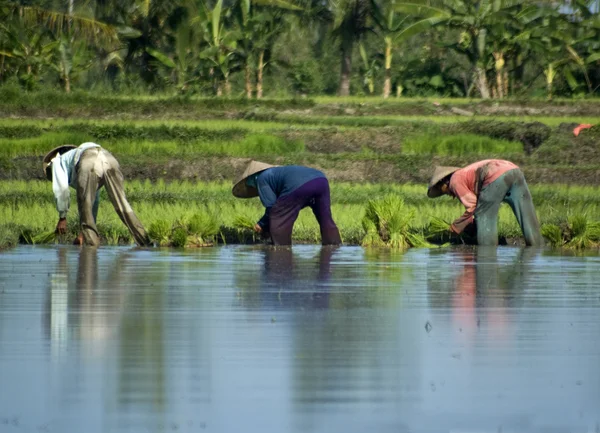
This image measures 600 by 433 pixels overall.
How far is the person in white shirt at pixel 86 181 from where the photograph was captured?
12297 mm

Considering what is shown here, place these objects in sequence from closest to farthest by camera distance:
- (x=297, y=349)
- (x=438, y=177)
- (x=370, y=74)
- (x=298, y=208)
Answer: (x=297, y=349)
(x=298, y=208)
(x=438, y=177)
(x=370, y=74)

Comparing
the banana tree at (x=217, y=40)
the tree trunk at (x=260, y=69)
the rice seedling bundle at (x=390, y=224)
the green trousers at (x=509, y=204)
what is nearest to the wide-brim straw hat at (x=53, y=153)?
the rice seedling bundle at (x=390, y=224)

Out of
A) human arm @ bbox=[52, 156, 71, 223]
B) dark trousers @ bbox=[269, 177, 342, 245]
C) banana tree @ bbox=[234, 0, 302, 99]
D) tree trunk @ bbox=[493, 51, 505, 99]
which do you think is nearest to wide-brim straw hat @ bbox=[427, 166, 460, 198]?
dark trousers @ bbox=[269, 177, 342, 245]

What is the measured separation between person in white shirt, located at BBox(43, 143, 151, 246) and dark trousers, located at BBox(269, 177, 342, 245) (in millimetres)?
1600

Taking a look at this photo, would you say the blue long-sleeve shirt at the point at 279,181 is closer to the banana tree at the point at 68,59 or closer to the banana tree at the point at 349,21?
the banana tree at the point at 68,59

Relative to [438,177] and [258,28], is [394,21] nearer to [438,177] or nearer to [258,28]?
[258,28]

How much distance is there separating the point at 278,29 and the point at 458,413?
2812 centimetres

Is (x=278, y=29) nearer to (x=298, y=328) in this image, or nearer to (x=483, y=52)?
(x=483, y=52)

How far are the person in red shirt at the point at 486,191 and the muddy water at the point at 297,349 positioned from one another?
81.6 inches

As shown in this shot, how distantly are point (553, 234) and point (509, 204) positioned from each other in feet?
3.37

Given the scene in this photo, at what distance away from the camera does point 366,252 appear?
1282 cm

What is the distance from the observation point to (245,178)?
492 inches

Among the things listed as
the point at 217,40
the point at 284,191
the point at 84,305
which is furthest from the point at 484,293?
the point at 217,40

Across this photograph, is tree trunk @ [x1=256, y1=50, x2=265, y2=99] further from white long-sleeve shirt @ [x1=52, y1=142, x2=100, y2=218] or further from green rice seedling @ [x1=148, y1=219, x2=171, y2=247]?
white long-sleeve shirt @ [x1=52, y1=142, x2=100, y2=218]
